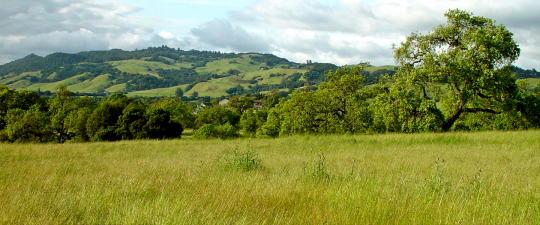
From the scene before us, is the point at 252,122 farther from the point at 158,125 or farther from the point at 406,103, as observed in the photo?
the point at 406,103

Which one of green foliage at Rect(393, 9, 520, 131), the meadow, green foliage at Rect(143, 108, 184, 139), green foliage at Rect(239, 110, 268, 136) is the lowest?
green foliage at Rect(239, 110, 268, 136)

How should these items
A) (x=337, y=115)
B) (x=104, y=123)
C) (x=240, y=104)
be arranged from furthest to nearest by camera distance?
(x=240, y=104) → (x=104, y=123) → (x=337, y=115)

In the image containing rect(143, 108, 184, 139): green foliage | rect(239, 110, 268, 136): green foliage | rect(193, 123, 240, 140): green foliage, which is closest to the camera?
rect(143, 108, 184, 139): green foliage

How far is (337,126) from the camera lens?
3322cm

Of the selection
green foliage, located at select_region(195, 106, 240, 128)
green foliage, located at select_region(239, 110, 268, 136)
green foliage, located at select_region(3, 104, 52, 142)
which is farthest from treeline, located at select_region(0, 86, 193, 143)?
green foliage, located at select_region(195, 106, 240, 128)

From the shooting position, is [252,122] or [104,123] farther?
[252,122]

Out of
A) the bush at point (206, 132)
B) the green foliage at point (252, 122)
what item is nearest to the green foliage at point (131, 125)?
the bush at point (206, 132)

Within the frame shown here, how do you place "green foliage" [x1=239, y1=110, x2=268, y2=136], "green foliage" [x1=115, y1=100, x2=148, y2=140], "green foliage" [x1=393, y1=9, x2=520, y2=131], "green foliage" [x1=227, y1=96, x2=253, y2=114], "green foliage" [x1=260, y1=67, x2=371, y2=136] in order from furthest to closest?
"green foliage" [x1=227, y1=96, x2=253, y2=114], "green foliage" [x1=239, y1=110, x2=268, y2=136], "green foliage" [x1=115, y1=100, x2=148, y2=140], "green foliage" [x1=260, y1=67, x2=371, y2=136], "green foliage" [x1=393, y1=9, x2=520, y2=131]

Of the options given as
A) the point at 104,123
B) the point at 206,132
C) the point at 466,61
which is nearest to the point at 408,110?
the point at 466,61

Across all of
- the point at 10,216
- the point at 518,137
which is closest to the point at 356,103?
the point at 518,137

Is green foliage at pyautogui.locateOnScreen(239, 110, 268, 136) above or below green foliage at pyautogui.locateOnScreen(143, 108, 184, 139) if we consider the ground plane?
below

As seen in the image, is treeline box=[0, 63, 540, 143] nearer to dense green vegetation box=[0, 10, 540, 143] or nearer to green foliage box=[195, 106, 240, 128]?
dense green vegetation box=[0, 10, 540, 143]

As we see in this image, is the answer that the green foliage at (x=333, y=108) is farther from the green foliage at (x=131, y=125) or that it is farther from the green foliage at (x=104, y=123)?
the green foliage at (x=104, y=123)

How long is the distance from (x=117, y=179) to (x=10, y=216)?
2.99 meters
